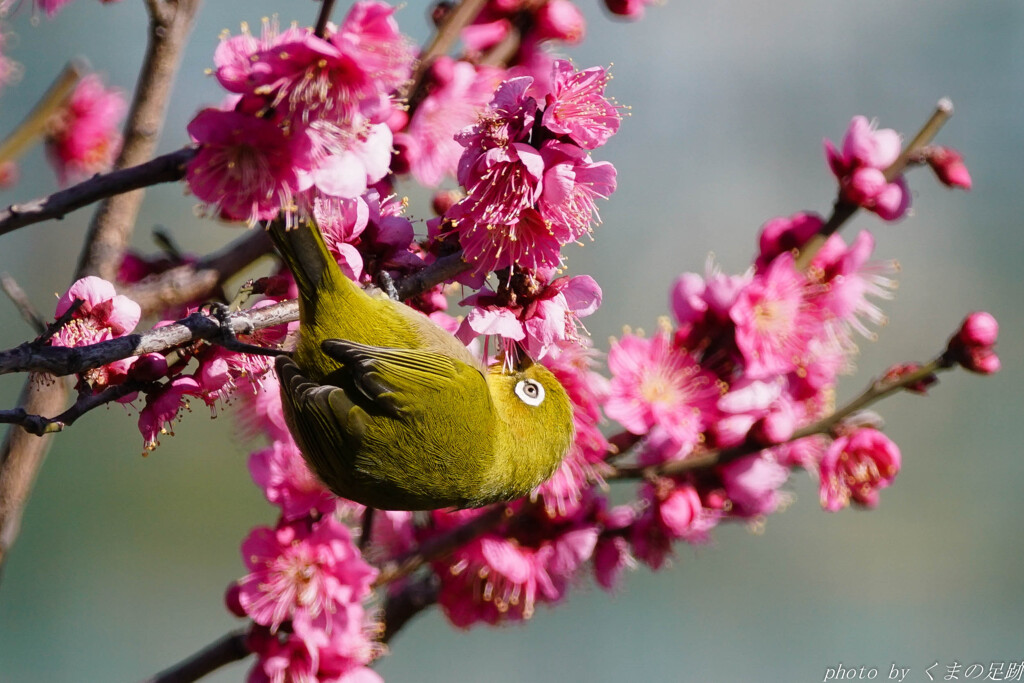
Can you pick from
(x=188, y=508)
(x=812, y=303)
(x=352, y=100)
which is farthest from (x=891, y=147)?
(x=188, y=508)

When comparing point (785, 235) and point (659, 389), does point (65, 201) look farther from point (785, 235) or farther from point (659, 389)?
point (785, 235)

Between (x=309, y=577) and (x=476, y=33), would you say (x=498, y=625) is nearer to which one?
(x=309, y=577)

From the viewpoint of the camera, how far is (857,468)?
2.60 meters

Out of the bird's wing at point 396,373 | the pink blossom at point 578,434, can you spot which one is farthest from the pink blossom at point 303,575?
the pink blossom at point 578,434

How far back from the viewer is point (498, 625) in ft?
8.98

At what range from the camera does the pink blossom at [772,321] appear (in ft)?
8.21

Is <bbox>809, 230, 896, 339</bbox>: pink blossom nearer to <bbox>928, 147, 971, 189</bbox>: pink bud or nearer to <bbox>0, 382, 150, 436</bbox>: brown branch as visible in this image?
<bbox>928, 147, 971, 189</bbox>: pink bud

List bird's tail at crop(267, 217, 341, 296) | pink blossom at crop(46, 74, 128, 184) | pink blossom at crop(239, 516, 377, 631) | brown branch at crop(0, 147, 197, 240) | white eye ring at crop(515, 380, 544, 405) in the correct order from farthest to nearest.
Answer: pink blossom at crop(46, 74, 128, 184) < white eye ring at crop(515, 380, 544, 405) < pink blossom at crop(239, 516, 377, 631) < bird's tail at crop(267, 217, 341, 296) < brown branch at crop(0, 147, 197, 240)

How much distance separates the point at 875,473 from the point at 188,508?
9.18m

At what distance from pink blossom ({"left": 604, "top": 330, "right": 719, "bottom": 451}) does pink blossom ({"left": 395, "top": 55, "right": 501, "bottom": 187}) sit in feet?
2.21

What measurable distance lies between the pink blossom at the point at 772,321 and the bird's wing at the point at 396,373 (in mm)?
752

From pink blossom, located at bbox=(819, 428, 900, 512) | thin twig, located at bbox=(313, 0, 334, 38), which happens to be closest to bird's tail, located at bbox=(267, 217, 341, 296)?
thin twig, located at bbox=(313, 0, 334, 38)

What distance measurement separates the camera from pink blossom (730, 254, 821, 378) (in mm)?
2504

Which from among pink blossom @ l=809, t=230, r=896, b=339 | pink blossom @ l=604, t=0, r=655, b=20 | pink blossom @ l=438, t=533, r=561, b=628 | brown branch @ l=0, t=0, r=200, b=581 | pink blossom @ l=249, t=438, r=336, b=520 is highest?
pink blossom @ l=604, t=0, r=655, b=20
